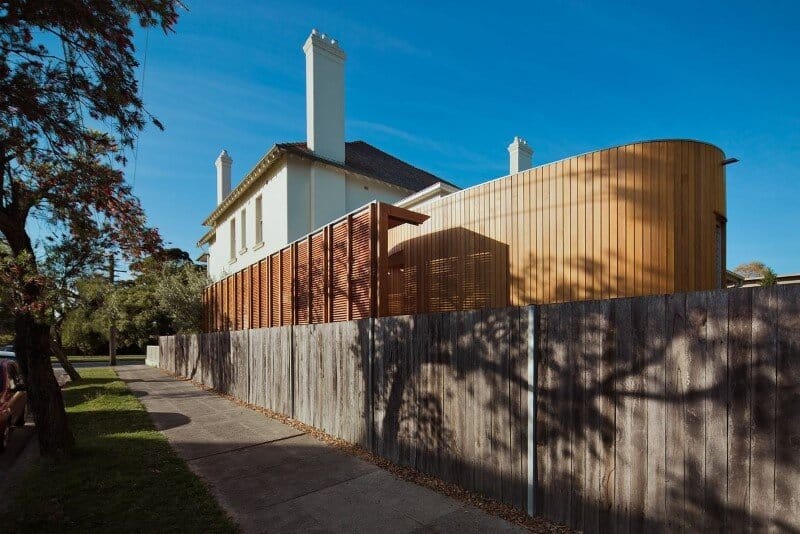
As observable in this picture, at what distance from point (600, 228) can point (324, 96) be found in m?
11.6

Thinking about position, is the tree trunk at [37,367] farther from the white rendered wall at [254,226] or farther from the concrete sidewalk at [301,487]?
the white rendered wall at [254,226]

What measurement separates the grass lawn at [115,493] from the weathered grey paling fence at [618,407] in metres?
2.53

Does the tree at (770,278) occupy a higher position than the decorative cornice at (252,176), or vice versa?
the decorative cornice at (252,176)

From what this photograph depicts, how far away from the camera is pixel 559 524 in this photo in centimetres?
391

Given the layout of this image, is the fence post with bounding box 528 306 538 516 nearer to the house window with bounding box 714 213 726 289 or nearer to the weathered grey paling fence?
the weathered grey paling fence

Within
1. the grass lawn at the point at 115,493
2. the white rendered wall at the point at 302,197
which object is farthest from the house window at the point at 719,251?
the white rendered wall at the point at 302,197

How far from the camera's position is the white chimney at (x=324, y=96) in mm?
15109

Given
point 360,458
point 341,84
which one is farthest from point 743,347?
point 341,84

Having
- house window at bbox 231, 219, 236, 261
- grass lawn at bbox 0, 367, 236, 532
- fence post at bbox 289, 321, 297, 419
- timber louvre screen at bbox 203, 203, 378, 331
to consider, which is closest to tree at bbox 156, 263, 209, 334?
house window at bbox 231, 219, 236, 261

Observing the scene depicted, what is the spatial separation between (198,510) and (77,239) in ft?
19.2

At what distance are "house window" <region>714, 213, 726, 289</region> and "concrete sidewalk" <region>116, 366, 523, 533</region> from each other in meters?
5.53

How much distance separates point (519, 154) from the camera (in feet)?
62.8

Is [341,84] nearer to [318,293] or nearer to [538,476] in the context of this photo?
[318,293]

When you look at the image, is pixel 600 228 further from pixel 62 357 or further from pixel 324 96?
pixel 62 357
